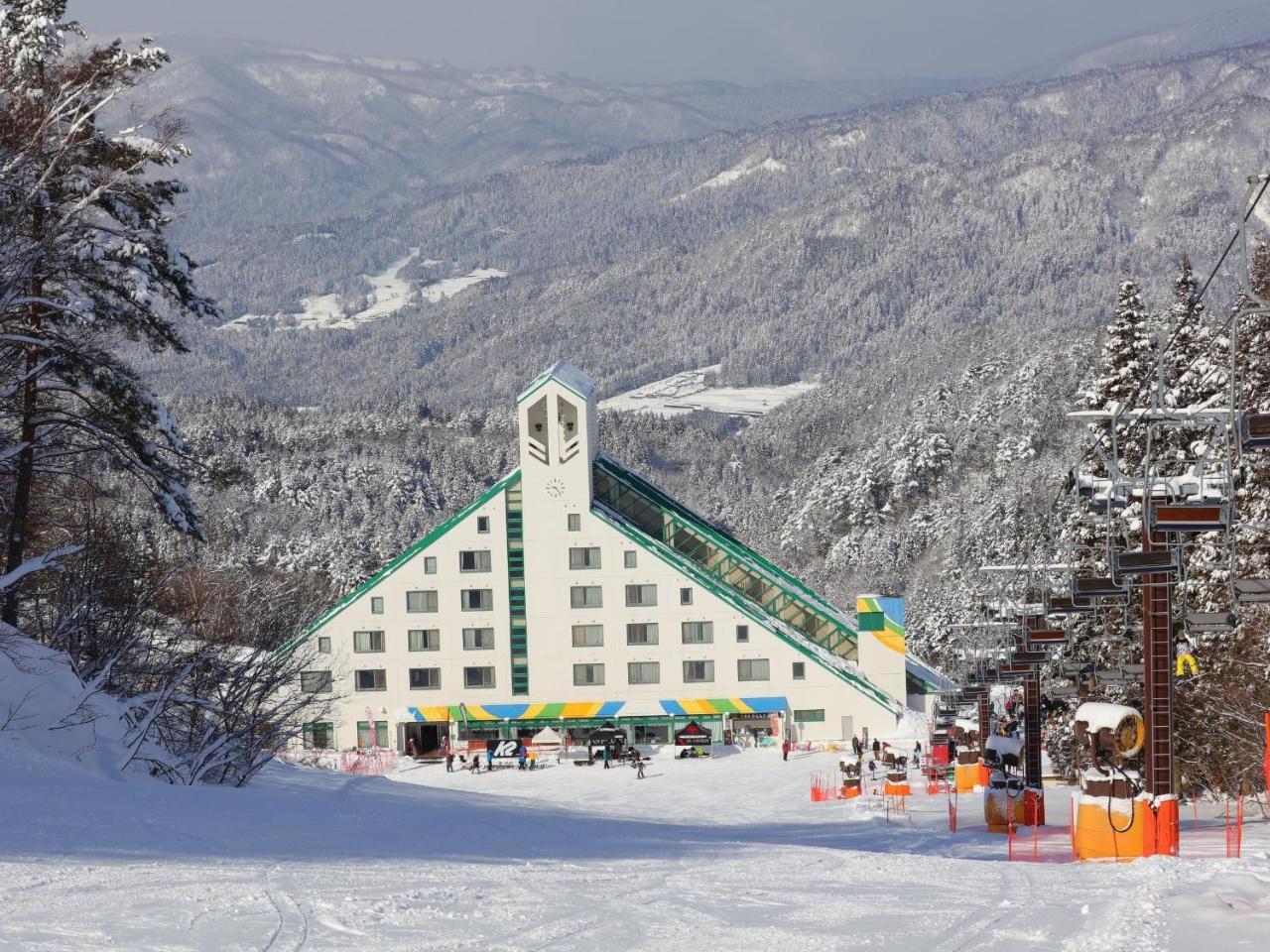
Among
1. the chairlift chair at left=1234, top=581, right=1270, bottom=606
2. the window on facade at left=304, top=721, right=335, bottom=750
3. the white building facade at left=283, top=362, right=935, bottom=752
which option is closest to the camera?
the chairlift chair at left=1234, top=581, right=1270, bottom=606

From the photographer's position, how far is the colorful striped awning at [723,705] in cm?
7500

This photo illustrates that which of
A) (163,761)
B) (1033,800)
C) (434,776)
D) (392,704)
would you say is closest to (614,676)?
(392,704)

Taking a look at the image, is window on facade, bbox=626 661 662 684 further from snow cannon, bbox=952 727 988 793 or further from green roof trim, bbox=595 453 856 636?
snow cannon, bbox=952 727 988 793

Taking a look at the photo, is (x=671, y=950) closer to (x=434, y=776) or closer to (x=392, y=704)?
(x=434, y=776)

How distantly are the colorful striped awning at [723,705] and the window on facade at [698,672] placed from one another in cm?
86

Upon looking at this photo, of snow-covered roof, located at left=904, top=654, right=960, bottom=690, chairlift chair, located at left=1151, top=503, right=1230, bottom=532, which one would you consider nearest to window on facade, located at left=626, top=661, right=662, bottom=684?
snow-covered roof, located at left=904, top=654, right=960, bottom=690

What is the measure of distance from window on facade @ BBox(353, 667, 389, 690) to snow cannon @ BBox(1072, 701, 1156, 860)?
179 feet

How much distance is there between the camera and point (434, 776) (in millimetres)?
61719

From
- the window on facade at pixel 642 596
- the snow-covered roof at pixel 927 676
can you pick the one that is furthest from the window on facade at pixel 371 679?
the snow-covered roof at pixel 927 676

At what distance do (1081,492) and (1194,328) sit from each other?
869 inches

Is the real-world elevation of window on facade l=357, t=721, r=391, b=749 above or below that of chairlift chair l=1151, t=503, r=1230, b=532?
below

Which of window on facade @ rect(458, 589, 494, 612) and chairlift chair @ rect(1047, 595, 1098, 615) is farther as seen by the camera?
window on facade @ rect(458, 589, 494, 612)

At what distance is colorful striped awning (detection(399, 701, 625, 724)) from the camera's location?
7662cm

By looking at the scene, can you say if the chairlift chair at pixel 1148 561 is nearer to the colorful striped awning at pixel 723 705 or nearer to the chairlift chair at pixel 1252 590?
the chairlift chair at pixel 1252 590
